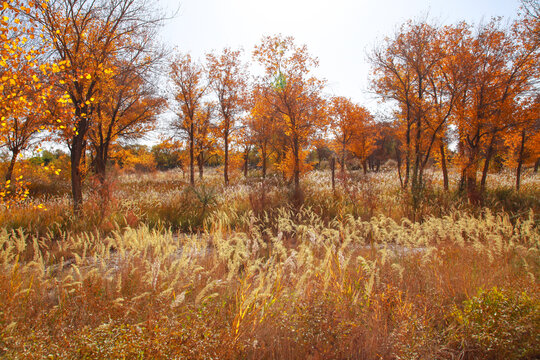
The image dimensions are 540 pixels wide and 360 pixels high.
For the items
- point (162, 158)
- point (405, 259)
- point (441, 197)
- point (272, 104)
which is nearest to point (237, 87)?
point (272, 104)

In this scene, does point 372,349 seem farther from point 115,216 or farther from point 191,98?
point 191,98

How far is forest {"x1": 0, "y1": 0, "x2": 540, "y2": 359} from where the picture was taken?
7.51 ft

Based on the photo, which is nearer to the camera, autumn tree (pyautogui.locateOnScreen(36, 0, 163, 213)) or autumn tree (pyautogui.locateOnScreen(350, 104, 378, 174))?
autumn tree (pyautogui.locateOnScreen(36, 0, 163, 213))

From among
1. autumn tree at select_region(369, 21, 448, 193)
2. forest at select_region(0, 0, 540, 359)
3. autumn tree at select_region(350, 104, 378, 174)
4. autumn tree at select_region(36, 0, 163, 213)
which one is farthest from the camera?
autumn tree at select_region(350, 104, 378, 174)

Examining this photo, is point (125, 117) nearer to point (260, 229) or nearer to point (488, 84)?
point (260, 229)

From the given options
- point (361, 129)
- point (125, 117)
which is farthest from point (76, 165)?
point (361, 129)

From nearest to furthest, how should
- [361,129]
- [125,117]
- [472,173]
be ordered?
[472,173]
[125,117]
[361,129]

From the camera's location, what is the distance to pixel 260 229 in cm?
757

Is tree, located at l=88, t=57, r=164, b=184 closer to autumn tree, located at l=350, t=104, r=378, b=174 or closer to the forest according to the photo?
the forest

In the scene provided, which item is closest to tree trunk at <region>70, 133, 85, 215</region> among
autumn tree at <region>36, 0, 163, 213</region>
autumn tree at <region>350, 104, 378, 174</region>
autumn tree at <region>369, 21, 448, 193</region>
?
autumn tree at <region>36, 0, 163, 213</region>

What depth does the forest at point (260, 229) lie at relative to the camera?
2.29 m

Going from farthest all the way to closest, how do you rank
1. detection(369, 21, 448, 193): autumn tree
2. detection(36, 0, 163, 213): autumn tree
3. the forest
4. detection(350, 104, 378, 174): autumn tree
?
detection(350, 104, 378, 174): autumn tree
detection(369, 21, 448, 193): autumn tree
detection(36, 0, 163, 213): autumn tree
the forest

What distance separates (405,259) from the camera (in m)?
4.08

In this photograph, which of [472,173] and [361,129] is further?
[361,129]
